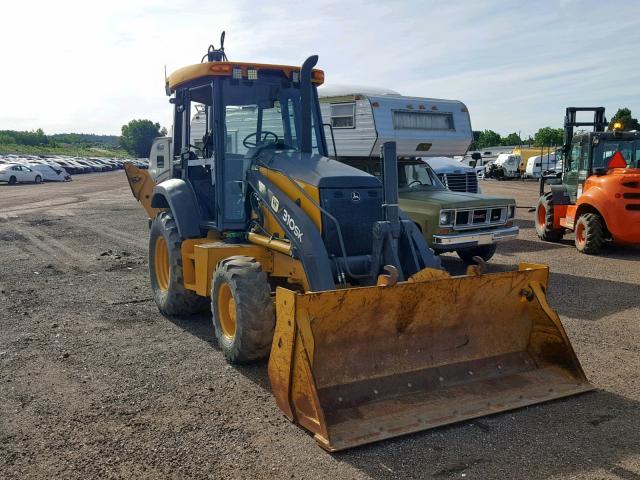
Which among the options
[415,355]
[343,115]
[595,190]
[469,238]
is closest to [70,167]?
[343,115]

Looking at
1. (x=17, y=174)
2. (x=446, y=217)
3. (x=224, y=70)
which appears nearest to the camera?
(x=224, y=70)

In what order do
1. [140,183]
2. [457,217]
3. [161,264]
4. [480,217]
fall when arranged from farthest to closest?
[140,183]
[480,217]
[457,217]
[161,264]

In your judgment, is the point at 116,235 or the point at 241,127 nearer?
the point at 241,127

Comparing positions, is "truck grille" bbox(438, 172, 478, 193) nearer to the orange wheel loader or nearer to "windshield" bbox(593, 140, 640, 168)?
the orange wheel loader

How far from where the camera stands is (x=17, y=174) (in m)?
40.0

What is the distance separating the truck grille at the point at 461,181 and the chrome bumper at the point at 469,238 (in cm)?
343

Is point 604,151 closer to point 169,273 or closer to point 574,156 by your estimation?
point 574,156

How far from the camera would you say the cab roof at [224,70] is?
20.8ft

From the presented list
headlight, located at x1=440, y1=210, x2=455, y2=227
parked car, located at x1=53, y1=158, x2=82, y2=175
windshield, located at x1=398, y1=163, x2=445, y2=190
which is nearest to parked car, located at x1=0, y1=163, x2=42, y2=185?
parked car, located at x1=53, y1=158, x2=82, y2=175

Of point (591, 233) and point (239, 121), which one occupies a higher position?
point (239, 121)

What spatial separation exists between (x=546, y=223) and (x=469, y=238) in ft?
16.1

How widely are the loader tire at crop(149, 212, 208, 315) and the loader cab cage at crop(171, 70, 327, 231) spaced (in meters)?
0.53

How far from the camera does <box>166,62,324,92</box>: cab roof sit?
250 inches


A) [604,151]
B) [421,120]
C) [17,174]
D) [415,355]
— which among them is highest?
[421,120]
